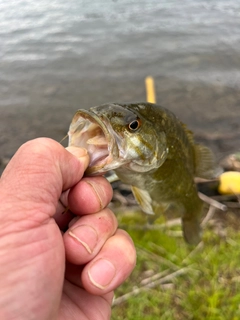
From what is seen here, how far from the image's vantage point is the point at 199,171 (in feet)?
9.15

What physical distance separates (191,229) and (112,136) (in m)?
1.64

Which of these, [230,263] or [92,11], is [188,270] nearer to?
[230,263]

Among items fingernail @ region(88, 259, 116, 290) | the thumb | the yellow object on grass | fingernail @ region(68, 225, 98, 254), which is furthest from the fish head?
the yellow object on grass

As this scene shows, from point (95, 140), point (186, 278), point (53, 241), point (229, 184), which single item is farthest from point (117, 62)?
point (53, 241)

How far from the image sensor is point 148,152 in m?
2.08

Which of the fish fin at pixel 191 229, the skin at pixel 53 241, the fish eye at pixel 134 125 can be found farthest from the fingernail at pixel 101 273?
the fish fin at pixel 191 229

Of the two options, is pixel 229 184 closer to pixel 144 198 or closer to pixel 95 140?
pixel 144 198

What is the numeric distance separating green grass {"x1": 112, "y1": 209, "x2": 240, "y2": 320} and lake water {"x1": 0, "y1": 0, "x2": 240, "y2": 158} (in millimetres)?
A: 2024

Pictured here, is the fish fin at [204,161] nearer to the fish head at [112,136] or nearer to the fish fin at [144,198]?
the fish fin at [144,198]

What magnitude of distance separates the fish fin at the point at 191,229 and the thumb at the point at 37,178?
1613mm

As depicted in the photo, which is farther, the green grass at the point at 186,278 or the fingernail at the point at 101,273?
the green grass at the point at 186,278

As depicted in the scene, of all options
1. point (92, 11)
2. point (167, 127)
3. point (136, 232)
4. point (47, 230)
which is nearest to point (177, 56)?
point (92, 11)

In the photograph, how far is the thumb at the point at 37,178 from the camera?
154 centimetres

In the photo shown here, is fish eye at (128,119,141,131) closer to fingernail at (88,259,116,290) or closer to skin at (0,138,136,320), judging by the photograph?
skin at (0,138,136,320)
